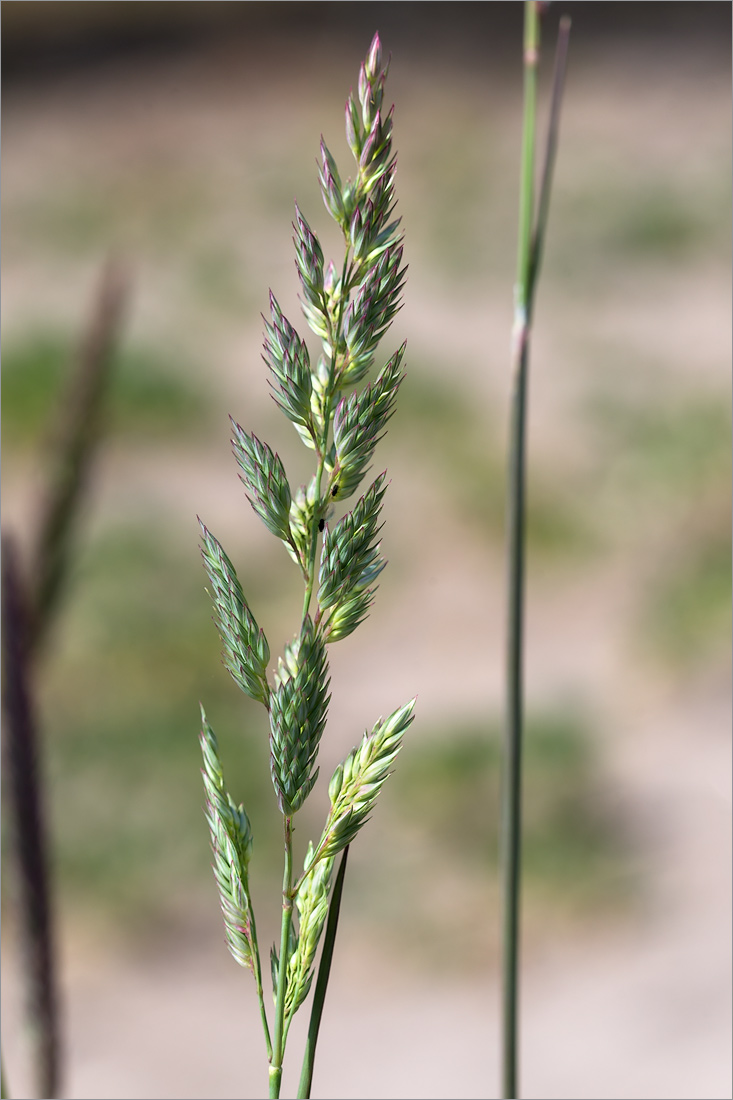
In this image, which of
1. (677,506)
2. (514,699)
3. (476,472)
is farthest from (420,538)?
(514,699)

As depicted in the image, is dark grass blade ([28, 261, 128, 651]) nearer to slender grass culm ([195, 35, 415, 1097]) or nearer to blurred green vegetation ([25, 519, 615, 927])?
slender grass culm ([195, 35, 415, 1097])

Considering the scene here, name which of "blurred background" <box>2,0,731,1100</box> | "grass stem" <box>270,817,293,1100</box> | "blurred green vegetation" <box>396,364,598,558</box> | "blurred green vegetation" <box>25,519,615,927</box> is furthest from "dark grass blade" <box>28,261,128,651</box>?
"blurred green vegetation" <box>396,364,598,558</box>

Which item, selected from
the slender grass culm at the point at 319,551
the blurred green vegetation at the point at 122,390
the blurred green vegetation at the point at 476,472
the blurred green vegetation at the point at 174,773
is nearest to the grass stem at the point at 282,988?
the slender grass culm at the point at 319,551

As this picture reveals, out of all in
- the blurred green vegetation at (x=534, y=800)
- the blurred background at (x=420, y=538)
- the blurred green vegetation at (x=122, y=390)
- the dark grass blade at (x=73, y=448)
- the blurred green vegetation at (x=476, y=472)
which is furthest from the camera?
the blurred green vegetation at (x=122, y=390)

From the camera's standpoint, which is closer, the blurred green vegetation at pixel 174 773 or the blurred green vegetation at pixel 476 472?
the blurred green vegetation at pixel 174 773

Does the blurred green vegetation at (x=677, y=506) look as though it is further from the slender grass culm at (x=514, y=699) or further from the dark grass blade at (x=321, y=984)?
the dark grass blade at (x=321, y=984)

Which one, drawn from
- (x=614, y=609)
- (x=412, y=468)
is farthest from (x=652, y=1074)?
(x=412, y=468)

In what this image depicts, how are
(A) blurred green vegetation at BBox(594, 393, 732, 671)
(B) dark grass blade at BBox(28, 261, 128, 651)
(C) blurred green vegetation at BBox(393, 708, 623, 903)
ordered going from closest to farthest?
(B) dark grass blade at BBox(28, 261, 128, 651) < (C) blurred green vegetation at BBox(393, 708, 623, 903) < (A) blurred green vegetation at BBox(594, 393, 732, 671)
